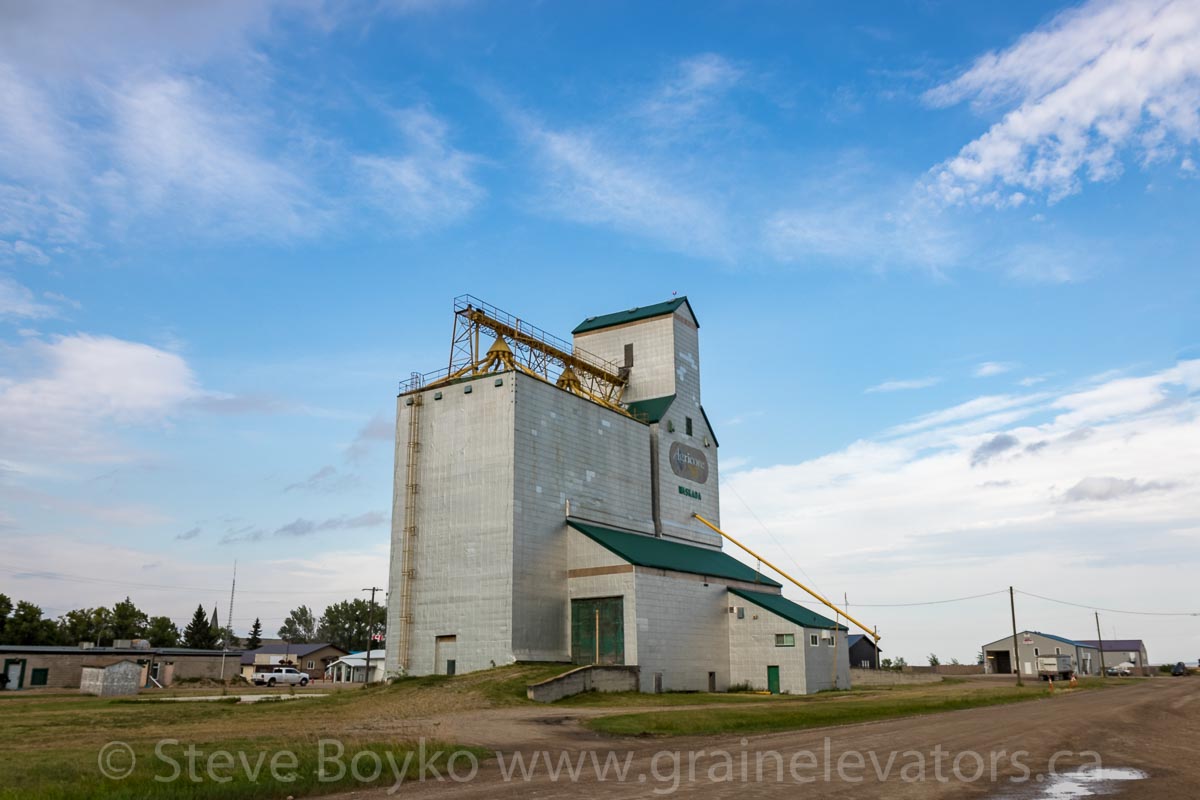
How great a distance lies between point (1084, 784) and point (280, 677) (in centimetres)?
7281

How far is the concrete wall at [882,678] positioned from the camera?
2717 inches

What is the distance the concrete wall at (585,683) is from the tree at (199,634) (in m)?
90.3

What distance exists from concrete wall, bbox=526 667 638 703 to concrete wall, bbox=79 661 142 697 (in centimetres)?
2959

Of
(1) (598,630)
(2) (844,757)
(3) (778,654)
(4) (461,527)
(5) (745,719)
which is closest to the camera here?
(2) (844,757)

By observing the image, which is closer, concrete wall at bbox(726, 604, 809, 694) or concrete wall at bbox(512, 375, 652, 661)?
concrete wall at bbox(512, 375, 652, 661)

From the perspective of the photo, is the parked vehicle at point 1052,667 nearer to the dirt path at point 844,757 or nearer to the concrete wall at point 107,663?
the dirt path at point 844,757

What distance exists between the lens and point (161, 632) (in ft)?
357

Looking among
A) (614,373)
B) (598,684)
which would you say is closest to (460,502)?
(598,684)

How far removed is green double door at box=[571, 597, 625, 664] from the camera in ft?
155

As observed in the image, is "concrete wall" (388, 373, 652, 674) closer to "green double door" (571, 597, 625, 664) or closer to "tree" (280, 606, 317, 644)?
"green double door" (571, 597, 625, 664)

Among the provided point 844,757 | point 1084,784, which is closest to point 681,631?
point 844,757

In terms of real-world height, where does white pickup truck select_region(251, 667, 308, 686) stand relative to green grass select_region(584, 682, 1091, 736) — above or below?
below

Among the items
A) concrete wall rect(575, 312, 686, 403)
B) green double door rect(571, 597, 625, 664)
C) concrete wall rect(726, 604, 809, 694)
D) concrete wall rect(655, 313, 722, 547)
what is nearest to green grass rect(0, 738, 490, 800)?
green double door rect(571, 597, 625, 664)

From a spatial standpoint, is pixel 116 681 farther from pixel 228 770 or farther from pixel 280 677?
pixel 228 770
